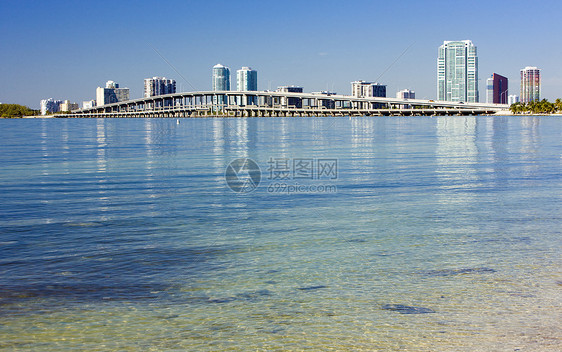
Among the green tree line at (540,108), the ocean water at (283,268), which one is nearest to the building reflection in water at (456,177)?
the ocean water at (283,268)

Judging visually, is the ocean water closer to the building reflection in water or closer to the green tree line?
the building reflection in water

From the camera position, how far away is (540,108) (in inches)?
7687

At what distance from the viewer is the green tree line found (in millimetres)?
193000

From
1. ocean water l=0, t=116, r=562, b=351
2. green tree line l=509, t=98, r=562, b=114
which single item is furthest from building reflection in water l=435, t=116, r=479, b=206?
green tree line l=509, t=98, r=562, b=114

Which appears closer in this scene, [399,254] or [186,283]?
[186,283]

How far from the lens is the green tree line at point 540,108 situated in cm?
19300

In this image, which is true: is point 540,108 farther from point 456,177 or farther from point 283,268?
point 283,268

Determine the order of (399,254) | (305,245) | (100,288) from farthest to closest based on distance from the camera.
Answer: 1. (305,245)
2. (399,254)
3. (100,288)

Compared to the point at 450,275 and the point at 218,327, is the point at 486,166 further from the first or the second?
the point at 218,327

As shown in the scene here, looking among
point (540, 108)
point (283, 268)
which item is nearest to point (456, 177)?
point (283, 268)

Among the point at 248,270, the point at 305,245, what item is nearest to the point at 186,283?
the point at 248,270

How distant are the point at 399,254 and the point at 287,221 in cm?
357

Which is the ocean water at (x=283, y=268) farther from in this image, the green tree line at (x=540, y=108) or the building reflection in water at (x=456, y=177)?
the green tree line at (x=540, y=108)

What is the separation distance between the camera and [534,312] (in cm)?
642
